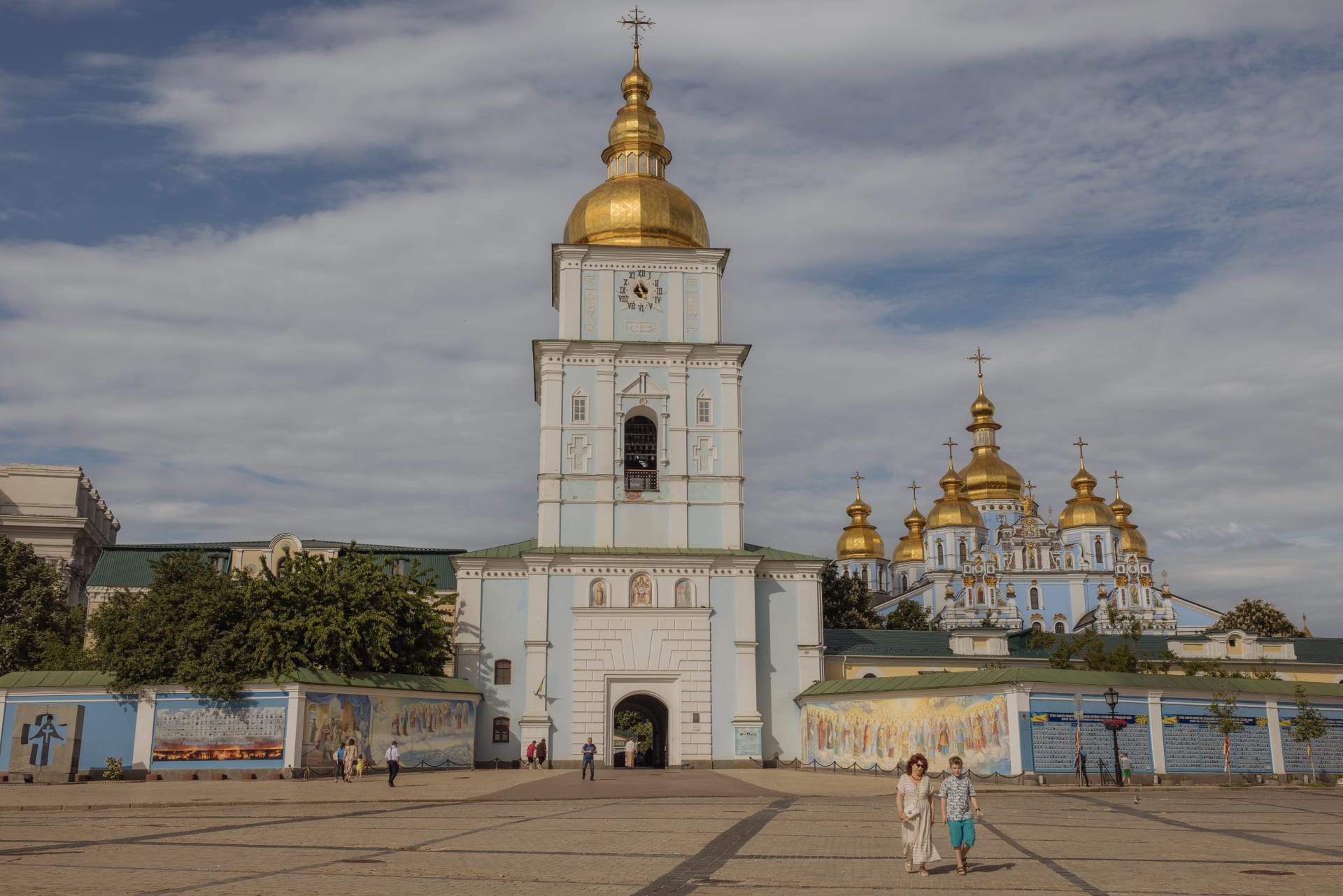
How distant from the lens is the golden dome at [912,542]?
10088 cm

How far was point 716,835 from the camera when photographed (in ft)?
55.7

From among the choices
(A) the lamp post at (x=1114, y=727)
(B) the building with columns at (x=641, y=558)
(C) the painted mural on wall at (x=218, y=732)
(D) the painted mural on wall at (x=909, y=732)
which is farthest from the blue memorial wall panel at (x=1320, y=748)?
(C) the painted mural on wall at (x=218, y=732)

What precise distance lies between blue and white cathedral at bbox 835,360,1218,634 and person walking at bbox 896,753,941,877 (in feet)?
215

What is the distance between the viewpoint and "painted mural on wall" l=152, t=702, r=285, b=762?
3203cm

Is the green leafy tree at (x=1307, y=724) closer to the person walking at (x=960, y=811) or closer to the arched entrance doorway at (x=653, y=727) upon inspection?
the arched entrance doorway at (x=653, y=727)

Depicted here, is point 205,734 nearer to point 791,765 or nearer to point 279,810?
point 279,810

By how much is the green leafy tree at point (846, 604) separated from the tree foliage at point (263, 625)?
31.5 meters

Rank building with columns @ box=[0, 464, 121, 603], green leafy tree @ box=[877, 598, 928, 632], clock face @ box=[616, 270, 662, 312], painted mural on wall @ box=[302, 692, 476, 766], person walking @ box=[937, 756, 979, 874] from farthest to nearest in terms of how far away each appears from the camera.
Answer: green leafy tree @ box=[877, 598, 928, 632], building with columns @ box=[0, 464, 121, 603], clock face @ box=[616, 270, 662, 312], painted mural on wall @ box=[302, 692, 476, 766], person walking @ box=[937, 756, 979, 874]

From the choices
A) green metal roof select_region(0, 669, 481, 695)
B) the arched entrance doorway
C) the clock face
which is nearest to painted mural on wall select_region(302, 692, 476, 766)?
green metal roof select_region(0, 669, 481, 695)

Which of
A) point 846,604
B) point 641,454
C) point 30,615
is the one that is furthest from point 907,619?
point 30,615

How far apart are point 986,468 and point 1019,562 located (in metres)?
10.4

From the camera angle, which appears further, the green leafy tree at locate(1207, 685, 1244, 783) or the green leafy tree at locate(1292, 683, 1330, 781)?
the green leafy tree at locate(1292, 683, 1330, 781)

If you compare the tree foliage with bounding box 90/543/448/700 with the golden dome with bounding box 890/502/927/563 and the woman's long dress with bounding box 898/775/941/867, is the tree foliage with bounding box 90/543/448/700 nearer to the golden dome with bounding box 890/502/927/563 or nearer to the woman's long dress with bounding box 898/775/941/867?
the woman's long dress with bounding box 898/775/941/867

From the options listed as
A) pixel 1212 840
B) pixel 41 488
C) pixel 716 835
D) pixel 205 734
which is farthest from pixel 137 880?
pixel 41 488
